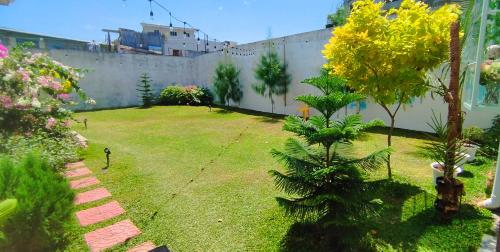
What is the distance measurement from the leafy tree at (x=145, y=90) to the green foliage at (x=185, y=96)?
78 centimetres

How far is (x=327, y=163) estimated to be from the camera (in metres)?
2.73

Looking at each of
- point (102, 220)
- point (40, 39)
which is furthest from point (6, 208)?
point (40, 39)

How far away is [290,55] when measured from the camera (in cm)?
1230

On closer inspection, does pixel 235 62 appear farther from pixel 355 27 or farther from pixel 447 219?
pixel 447 219

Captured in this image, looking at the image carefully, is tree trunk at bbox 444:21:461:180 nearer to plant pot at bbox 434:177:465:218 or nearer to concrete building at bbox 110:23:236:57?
plant pot at bbox 434:177:465:218

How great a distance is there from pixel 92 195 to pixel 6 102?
76.7 inches

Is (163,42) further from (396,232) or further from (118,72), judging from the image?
(396,232)

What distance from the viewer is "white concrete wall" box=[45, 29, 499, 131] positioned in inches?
335

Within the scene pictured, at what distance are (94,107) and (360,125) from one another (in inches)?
663

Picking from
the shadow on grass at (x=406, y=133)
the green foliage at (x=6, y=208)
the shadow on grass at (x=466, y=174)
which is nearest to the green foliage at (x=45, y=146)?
the green foliage at (x=6, y=208)

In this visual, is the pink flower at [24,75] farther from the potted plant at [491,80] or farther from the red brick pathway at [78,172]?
the potted plant at [491,80]

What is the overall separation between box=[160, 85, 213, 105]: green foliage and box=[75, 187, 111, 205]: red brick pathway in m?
12.6

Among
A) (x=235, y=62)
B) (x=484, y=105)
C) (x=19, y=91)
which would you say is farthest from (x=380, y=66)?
(x=235, y=62)

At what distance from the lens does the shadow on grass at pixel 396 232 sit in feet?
8.89
